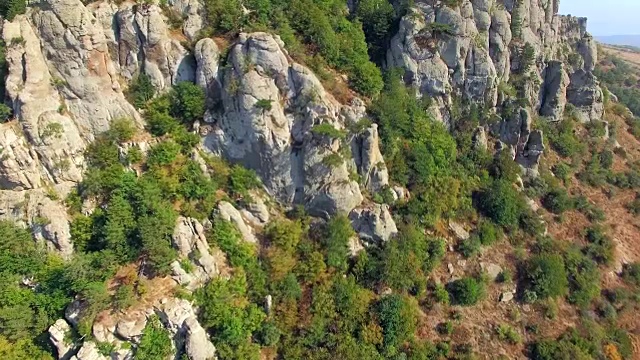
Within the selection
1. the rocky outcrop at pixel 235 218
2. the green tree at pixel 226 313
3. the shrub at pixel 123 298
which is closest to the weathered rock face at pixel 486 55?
the rocky outcrop at pixel 235 218

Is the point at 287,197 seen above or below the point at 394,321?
above

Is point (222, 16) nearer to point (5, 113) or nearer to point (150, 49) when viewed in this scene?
point (150, 49)

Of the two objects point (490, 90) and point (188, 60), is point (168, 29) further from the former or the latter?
point (490, 90)

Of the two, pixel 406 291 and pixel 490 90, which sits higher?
pixel 490 90

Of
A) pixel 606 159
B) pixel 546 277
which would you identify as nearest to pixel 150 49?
pixel 546 277

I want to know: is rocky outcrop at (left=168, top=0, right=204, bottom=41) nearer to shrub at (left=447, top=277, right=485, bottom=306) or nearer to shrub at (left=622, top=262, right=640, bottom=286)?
shrub at (left=447, top=277, right=485, bottom=306)

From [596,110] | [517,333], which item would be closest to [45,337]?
[517,333]
